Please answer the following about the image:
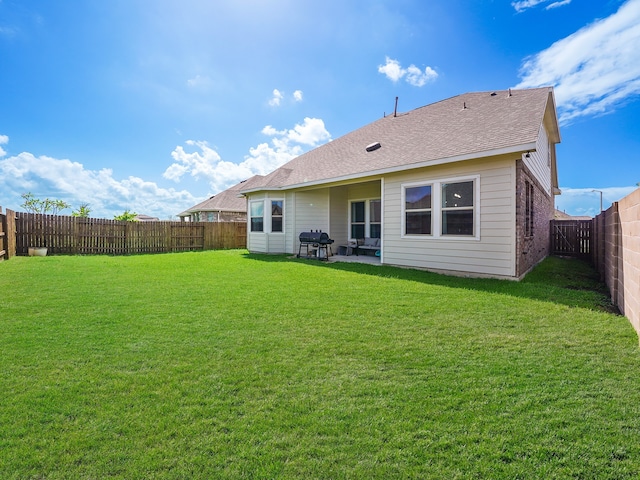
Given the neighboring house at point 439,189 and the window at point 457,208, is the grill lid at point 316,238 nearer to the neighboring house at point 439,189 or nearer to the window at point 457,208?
the neighboring house at point 439,189

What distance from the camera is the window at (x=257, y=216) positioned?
13.6 metres

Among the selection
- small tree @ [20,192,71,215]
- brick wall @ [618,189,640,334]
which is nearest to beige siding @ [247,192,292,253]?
brick wall @ [618,189,640,334]

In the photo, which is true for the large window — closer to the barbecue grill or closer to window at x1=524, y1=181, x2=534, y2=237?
the barbecue grill

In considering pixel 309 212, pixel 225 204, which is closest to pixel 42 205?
pixel 225 204

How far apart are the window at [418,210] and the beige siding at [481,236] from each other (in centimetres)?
20

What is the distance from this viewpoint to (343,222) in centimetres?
1312

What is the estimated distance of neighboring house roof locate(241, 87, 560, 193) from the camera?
7.19m

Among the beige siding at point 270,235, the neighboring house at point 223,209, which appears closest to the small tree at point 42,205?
the neighboring house at point 223,209

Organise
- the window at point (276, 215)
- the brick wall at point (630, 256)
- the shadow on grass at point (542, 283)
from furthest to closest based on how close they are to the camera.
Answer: the window at point (276, 215) < the shadow on grass at point (542, 283) < the brick wall at point (630, 256)

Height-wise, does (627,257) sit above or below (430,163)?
below

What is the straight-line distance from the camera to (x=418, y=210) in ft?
27.4

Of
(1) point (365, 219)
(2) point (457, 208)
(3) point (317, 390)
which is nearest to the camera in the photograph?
(3) point (317, 390)

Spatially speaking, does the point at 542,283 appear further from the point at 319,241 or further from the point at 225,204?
the point at 225,204

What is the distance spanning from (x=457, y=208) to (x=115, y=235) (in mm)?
14558
